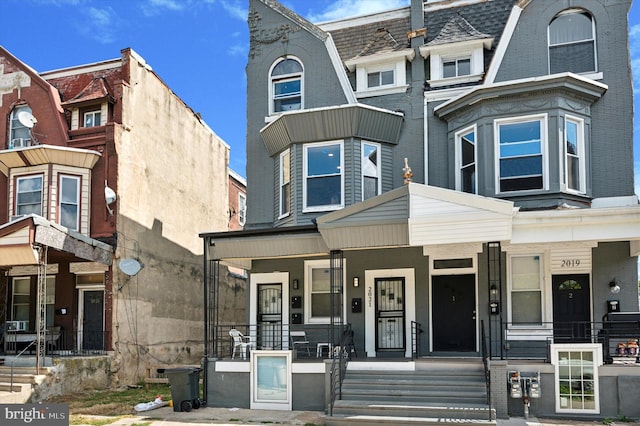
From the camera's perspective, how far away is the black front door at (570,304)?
14.6 m

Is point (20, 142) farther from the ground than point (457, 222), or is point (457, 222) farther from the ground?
point (20, 142)

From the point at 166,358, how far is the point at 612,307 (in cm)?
1484

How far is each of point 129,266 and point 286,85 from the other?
7496 mm

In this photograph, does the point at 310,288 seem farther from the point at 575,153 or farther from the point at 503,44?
the point at 503,44

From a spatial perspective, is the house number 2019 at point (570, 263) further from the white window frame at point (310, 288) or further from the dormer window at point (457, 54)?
the white window frame at point (310, 288)

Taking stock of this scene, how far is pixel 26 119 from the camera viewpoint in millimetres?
19844

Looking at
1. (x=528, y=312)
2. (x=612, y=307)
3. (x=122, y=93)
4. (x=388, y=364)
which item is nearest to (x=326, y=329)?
(x=388, y=364)

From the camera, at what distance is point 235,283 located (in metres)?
27.8

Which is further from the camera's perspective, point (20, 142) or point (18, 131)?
point (18, 131)

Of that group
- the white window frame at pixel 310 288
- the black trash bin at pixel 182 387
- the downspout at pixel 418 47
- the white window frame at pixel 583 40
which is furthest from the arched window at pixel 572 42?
the black trash bin at pixel 182 387

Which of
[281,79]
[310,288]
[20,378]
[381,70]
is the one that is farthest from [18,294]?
[381,70]

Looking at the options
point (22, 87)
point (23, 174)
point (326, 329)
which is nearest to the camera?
point (326, 329)

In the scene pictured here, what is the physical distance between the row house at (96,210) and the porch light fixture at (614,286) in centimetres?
1365

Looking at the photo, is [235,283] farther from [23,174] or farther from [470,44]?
[470,44]
